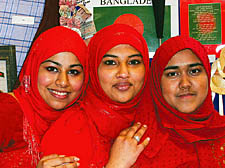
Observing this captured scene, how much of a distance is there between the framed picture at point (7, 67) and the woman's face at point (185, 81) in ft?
4.31

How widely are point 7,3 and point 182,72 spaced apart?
76.4 inches

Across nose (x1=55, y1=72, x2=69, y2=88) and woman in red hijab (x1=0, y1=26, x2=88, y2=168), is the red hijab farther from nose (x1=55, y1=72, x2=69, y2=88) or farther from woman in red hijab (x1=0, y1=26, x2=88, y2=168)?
nose (x1=55, y1=72, x2=69, y2=88)

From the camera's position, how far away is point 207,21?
87.0 inches

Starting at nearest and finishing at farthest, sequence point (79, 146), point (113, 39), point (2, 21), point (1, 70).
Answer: point (79, 146), point (113, 39), point (1, 70), point (2, 21)

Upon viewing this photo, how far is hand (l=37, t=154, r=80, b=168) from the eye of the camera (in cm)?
124

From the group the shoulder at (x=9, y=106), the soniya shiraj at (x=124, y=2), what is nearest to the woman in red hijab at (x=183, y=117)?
the shoulder at (x=9, y=106)

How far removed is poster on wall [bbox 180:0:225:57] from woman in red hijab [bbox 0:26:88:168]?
1.17 metres

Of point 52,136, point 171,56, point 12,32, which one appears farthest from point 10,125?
point 12,32

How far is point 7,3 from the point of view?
244cm

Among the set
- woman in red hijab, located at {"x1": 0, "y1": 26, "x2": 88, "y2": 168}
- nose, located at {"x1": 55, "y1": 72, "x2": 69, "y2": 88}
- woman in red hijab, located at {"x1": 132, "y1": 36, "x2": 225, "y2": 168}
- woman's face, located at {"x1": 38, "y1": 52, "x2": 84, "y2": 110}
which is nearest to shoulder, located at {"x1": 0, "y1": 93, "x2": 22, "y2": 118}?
woman in red hijab, located at {"x1": 0, "y1": 26, "x2": 88, "y2": 168}

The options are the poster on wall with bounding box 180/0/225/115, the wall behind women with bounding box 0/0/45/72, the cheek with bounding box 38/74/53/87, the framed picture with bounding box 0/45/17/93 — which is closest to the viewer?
the cheek with bounding box 38/74/53/87

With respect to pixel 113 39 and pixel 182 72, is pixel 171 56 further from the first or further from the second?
pixel 113 39

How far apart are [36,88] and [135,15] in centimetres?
123

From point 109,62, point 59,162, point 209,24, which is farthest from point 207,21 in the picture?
point 59,162
